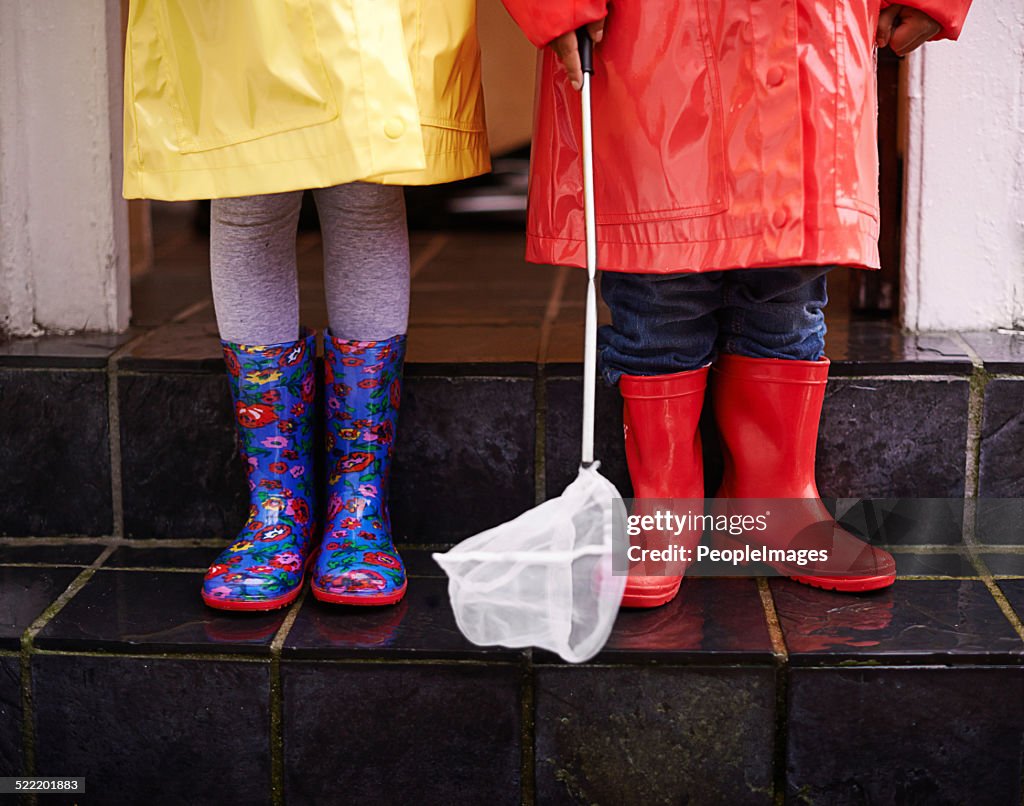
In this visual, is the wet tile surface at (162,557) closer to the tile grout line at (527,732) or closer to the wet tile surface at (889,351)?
the tile grout line at (527,732)

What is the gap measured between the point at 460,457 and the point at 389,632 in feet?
1.07

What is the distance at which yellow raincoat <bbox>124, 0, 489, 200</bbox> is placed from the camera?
4.29 ft

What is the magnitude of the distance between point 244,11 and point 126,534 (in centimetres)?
79

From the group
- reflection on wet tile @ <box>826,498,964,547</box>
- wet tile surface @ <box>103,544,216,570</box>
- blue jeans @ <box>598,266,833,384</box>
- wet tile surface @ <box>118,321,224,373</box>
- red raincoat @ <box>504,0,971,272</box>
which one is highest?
red raincoat @ <box>504,0,971,272</box>

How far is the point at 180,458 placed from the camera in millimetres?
1762

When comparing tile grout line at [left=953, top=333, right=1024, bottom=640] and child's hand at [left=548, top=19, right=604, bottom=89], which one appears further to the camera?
tile grout line at [left=953, top=333, right=1024, bottom=640]

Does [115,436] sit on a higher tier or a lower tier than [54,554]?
higher

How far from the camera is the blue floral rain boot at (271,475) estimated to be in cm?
155

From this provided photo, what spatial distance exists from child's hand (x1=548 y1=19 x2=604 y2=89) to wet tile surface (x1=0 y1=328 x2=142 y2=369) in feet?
2.55

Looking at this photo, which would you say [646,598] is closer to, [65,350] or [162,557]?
[162,557]

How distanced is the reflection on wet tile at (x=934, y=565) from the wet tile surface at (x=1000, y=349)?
10.0 inches

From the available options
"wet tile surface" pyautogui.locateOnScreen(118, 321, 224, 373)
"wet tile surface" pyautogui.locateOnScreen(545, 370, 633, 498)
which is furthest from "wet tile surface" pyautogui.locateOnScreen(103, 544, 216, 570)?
"wet tile surface" pyautogui.locateOnScreen(545, 370, 633, 498)

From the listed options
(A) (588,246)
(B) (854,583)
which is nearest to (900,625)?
(B) (854,583)

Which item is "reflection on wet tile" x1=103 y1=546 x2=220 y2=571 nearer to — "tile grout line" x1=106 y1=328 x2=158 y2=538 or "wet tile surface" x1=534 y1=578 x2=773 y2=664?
"tile grout line" x1=106 y1=328 x2=158 y2=538
